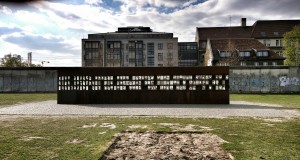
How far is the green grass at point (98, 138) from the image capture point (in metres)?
5.58

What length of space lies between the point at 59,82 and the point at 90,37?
6371cm

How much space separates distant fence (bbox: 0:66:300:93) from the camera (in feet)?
96.7

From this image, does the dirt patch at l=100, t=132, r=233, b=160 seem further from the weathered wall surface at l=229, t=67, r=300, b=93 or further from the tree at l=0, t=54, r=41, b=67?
the tree at l=0, t=54, r=41, b=67

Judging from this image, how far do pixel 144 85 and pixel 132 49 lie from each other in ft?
198

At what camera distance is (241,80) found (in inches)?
1191

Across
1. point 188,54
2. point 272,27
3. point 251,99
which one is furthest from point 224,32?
point 251,99

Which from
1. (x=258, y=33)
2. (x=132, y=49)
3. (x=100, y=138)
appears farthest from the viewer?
(x=132, y=49)

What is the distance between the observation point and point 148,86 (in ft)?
59.8

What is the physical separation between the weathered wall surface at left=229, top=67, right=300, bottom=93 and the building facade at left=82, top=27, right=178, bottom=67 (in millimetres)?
45242

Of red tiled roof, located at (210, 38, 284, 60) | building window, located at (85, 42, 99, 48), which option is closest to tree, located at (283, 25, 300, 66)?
red tiled roof, located at (210, 38, 284, 60)

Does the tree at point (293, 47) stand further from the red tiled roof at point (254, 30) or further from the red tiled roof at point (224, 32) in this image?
the red tiled roof at point (224, 32)

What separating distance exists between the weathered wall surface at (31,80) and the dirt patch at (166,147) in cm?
2725

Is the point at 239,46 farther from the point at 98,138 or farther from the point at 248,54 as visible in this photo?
the point at 98,138

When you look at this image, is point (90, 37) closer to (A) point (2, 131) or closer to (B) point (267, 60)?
(B) point (267, 60)
